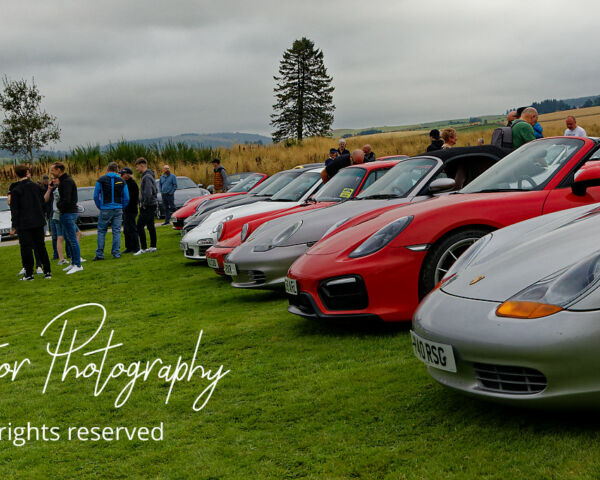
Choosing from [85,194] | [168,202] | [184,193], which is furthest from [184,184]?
[168,202]

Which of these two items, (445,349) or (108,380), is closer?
(445,349)

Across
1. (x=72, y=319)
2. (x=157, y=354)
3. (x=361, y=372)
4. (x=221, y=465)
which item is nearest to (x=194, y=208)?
(x=72, y=319)

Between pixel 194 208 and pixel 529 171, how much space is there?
1148 cm

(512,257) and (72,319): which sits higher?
(512,257)

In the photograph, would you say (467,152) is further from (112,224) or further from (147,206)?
(147,206)

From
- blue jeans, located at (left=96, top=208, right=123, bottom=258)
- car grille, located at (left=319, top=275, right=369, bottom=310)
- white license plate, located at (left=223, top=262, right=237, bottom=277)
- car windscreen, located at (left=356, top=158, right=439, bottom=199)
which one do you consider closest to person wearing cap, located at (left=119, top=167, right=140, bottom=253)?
blue jeans, located at (left=96, top=208, right=123, bottom=258)

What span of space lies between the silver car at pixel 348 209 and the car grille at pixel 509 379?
4.00m

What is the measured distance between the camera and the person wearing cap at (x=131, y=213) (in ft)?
48.2

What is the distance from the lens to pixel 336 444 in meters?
3.53

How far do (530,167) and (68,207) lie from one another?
8907 millimetres

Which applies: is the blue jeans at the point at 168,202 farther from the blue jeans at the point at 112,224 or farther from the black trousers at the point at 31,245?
the black trousers at the point at 31,245

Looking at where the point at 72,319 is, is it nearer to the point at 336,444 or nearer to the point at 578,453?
the point at 336,444

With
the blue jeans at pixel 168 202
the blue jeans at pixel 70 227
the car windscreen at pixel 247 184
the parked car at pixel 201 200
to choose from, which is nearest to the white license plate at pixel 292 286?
the blue jeans at pixel 70 227

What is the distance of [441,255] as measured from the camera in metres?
5.47
